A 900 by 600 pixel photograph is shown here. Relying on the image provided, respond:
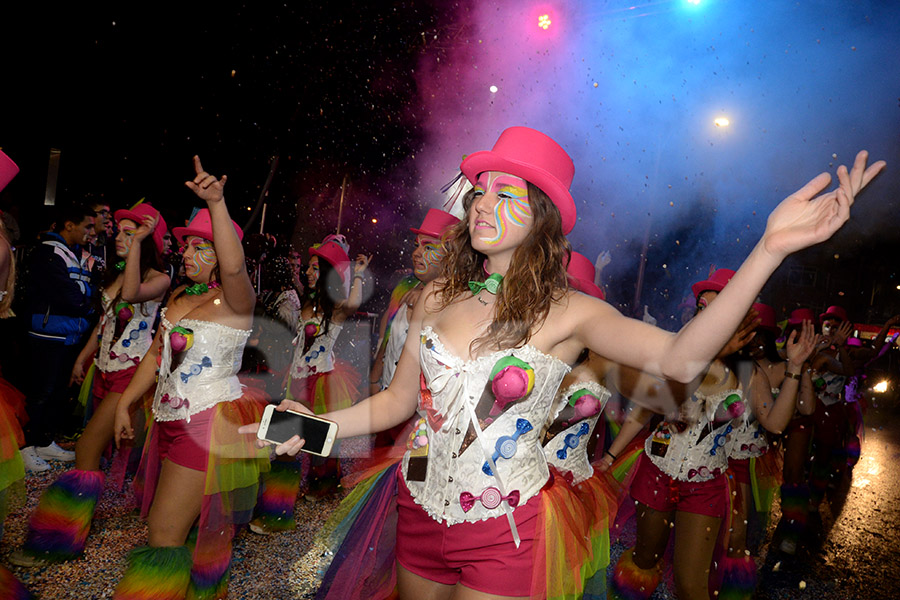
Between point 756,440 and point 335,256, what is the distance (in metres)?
3.81

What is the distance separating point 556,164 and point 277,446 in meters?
1.38

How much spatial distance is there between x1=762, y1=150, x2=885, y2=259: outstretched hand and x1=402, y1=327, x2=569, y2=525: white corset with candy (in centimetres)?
79

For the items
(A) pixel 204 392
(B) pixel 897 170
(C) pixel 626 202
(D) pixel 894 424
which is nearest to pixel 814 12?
(B) pixel 897 170

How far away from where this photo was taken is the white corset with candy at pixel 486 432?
1900 mm

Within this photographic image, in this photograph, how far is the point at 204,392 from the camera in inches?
126

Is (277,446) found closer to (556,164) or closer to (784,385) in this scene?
(556,164)

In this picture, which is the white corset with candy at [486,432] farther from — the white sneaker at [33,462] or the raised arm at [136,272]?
the white sneaker at [33,462]

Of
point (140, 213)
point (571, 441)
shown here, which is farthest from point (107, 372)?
point (571, 441)

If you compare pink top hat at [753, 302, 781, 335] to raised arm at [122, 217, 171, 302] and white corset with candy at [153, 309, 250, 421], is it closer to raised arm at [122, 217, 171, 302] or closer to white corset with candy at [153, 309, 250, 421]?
white corset with candy at [153, 309, 250, 421]

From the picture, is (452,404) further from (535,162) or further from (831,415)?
(831,415)

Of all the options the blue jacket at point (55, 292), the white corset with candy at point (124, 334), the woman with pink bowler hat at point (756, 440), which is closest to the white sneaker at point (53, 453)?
the blue jacket at point (55, 292)

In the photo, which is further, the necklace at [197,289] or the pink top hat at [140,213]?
the pink top hat at [140,213]

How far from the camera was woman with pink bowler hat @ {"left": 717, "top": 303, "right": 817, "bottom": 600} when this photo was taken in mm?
3496

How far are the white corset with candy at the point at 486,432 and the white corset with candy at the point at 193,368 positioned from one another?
5.49 ft
